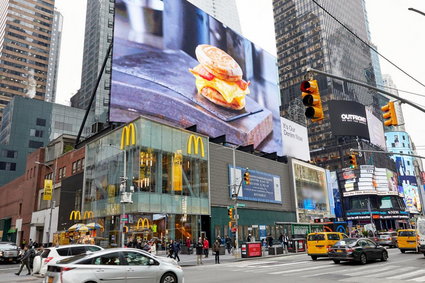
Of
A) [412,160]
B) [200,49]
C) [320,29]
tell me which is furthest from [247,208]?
[412,160]

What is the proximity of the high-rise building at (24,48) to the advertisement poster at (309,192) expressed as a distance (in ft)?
414

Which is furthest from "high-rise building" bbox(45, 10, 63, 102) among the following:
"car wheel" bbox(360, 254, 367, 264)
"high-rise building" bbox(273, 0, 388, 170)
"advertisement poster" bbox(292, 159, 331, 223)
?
"car wheel" bbox(360, 254, 367, 264)

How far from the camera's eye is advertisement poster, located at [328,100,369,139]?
98.0 m

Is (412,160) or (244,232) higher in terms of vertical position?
(412,160)

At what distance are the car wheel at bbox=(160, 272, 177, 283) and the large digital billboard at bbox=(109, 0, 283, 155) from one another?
36.3 meters

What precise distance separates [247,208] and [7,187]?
5451cm

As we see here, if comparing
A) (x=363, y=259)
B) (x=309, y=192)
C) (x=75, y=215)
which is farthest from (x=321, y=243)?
Result: (x=309, y=192)

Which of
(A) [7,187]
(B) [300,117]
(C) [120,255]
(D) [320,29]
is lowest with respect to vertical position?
(C) [120,255]

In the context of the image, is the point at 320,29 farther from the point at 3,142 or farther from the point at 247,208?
the point at 3,142

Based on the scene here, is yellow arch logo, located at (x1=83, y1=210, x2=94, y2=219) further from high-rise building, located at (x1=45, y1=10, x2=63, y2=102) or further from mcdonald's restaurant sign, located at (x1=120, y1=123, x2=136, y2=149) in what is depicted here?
high-rise building, located at (x1=45, y1=10, x2=63, y2=102)

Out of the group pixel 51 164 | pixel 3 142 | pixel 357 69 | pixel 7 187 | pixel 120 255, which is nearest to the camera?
pixel 120 255

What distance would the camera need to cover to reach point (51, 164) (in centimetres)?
5981

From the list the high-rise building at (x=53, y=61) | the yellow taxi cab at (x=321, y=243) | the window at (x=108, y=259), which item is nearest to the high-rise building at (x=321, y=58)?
the yellow taxi cab at (x=321, y=243)

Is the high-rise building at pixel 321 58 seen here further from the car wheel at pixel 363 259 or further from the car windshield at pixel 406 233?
the car wheel at pixel 363 259
